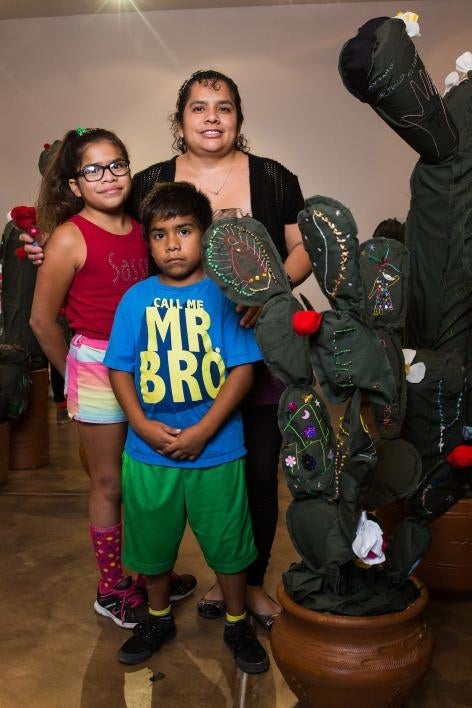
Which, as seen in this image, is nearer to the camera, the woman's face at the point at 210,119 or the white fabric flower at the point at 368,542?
the white fabric flower at the point at 368,542

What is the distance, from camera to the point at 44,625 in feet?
7.26

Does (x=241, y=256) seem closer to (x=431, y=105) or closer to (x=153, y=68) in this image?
(x=431, y=105)

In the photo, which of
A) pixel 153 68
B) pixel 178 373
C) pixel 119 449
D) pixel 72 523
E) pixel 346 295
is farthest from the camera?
pixel 153 68

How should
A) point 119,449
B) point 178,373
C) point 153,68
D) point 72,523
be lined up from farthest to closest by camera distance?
point 153,68
point 72,523
point 119,449
point 178,373

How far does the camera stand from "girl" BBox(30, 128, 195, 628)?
2.09 meters

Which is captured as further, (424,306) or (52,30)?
(52,30)

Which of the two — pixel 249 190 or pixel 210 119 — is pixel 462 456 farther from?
pixel 210 119

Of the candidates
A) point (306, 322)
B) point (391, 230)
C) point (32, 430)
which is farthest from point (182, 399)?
point (391, 230)

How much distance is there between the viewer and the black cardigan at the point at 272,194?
205cm

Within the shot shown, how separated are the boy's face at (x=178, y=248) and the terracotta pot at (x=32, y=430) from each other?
199 centimetres

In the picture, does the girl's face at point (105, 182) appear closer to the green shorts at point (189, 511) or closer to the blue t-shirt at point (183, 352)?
the blue t-shirt at point (183, 352)

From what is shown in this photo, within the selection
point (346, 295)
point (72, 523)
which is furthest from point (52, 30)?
point (346, 295)

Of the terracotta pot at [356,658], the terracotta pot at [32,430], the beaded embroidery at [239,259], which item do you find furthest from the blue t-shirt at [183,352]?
the terracotta pot at [32,430]

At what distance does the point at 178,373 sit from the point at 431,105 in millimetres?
772
